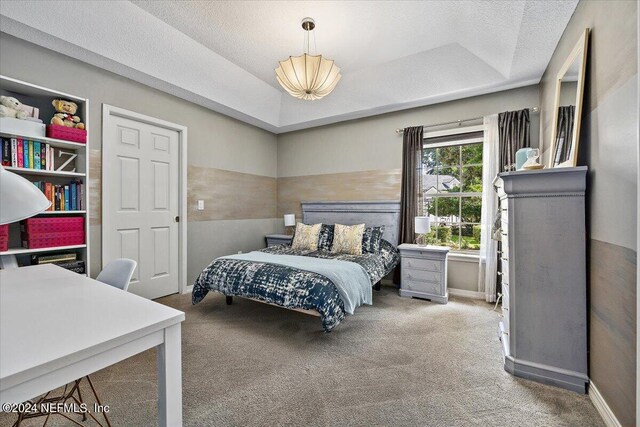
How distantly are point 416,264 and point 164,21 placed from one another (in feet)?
12.5

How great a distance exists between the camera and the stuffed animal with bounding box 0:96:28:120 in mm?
2195

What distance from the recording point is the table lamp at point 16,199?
34.6 inches

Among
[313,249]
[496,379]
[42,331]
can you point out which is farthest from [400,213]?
[42,331]

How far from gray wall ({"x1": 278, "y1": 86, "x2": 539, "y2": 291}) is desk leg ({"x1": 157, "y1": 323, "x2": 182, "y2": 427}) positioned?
3.57 metres

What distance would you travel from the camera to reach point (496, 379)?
1.89 m

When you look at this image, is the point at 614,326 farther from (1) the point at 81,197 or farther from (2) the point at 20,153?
(2) the point at 20,153

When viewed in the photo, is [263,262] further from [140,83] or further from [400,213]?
[140,83]

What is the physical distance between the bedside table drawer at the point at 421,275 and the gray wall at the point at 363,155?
1.58 ft

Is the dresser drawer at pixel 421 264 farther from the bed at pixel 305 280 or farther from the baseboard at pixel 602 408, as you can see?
the baseboard at pixel 602 408

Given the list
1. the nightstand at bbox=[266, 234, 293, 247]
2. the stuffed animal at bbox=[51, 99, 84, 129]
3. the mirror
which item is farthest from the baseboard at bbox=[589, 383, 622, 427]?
the stuffed animal at bbox=[51, 99, 84, 129]

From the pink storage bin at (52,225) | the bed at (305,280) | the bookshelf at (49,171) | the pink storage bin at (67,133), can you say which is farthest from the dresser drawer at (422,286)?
the pink storage bin at (67,133)

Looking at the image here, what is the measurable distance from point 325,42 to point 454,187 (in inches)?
96.7

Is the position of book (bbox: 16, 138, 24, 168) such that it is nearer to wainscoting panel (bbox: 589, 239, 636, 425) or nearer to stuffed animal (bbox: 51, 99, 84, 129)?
stuffed animal (bbox: 51, 99, 84, 129)

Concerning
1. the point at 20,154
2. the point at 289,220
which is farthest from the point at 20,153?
the point at 289,220
